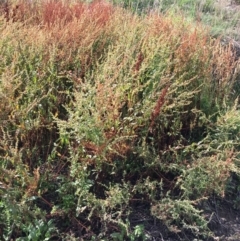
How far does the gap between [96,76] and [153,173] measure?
2.46 ft

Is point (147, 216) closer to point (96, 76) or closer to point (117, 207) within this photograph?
point (117, 207)

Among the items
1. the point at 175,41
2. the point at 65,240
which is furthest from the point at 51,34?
the point at 65,240

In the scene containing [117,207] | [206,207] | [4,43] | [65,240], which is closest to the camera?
[65,240]

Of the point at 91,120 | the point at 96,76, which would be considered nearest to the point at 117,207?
the point at 91,120

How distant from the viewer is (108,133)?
2779 mm

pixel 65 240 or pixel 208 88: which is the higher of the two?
pixel 208 88

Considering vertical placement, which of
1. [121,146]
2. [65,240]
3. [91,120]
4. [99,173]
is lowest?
[65,240]

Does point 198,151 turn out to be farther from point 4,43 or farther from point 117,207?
point 4,43

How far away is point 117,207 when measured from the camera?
280 centimetres

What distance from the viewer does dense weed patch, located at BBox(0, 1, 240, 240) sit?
2668mm

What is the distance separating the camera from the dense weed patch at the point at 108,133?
105 inches

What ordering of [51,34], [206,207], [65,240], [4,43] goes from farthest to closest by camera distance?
[51,34] → [4,43] → [206,207] → [65,240]

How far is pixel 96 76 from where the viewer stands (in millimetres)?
3123

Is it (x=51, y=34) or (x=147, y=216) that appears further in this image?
(x=51, y=34)
